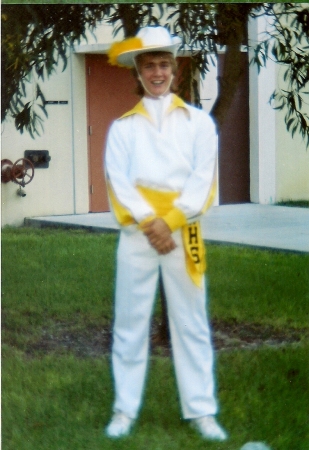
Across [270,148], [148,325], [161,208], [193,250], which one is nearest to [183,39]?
[270,148]

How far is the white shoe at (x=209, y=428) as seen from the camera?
387 cm

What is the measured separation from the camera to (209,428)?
3.88 metres

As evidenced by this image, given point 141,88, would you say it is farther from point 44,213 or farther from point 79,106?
point 44,213

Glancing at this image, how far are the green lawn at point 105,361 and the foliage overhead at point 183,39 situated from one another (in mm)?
630

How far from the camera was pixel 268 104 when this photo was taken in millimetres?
4398

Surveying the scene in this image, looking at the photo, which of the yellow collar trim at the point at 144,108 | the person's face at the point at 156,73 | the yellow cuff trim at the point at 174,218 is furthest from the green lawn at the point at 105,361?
the person's face at the point at 156,73

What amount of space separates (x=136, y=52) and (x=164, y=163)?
18.7 inches

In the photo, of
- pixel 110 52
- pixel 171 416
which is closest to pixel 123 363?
pixel 171 416

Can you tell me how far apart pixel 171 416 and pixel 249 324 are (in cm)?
97

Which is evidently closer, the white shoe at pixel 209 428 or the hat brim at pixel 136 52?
the hat brim at pixel 136 52

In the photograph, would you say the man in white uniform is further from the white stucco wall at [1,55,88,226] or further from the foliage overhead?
the white stucco wall at [1,55,88,226]

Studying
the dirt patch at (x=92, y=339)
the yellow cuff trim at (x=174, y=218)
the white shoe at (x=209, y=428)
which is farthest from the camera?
the dirt patch at (x=92, y=339)

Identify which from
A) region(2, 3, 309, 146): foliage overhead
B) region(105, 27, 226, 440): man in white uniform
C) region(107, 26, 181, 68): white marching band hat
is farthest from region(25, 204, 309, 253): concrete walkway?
region(107, 26, 181, 68): white marching band hat

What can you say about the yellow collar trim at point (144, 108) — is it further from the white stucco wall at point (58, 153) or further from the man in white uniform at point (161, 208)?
the white stucco wall at point (58, 153)
